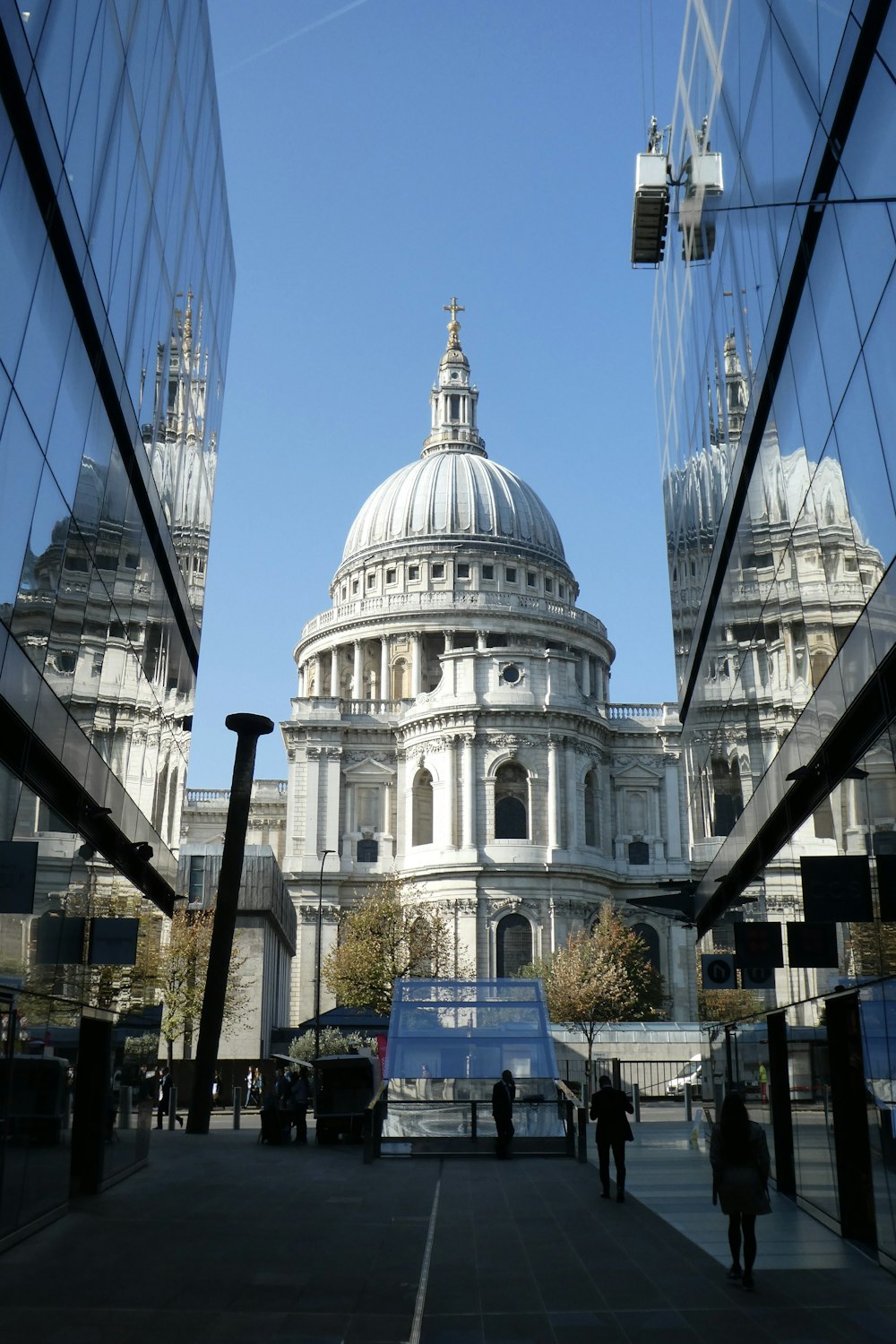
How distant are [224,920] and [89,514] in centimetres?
1848

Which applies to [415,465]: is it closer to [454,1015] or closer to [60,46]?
[454,1015]

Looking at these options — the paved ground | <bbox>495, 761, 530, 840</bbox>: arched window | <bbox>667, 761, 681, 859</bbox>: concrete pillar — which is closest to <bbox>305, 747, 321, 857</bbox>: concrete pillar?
<bbox>495, 761, 530, 840</bbox>: arched window

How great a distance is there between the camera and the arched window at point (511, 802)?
7925 centimetres

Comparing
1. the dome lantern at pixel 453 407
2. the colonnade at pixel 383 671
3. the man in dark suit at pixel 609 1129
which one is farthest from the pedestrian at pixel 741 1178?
the dome lantern at pixel 453 407

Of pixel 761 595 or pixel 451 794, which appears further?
pixel 451 794

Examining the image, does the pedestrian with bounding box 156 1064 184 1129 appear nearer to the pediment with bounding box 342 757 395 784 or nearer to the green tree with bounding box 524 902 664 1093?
the green tree with bounding box 524 902 664 1093

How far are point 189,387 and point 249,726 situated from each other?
1148 centimetres

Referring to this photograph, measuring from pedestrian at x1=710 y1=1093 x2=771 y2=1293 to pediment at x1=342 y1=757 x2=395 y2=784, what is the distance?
7257 centimetres

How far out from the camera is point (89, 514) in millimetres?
18969

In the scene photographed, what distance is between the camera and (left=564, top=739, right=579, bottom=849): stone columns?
79.0 meters

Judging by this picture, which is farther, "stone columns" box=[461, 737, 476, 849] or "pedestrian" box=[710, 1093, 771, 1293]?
"stone columns" box=[461, 737, 476, 849]

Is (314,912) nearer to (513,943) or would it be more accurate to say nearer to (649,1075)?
(513,943)

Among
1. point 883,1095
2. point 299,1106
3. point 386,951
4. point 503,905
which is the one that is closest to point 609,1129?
point 883,1095

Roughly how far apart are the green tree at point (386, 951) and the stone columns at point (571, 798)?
9.12 m
